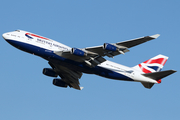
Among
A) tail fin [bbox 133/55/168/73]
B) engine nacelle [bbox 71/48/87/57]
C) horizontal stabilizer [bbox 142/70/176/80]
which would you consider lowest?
horizontal stabilizer [bbox 142/70/176/80]

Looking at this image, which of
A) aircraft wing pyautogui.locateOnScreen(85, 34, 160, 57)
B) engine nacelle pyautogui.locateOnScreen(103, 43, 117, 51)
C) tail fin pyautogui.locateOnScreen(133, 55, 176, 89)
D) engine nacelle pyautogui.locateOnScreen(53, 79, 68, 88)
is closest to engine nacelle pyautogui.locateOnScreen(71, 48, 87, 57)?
aircraft wing pyautogui.locateOnScreen(85, 34, 160, 57)

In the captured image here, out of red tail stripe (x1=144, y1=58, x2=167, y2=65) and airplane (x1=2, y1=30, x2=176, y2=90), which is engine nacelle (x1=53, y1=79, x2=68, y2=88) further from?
red tail stripe (x1=144, y1=58, x2=167, y2=65)

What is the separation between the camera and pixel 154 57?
52.0 m

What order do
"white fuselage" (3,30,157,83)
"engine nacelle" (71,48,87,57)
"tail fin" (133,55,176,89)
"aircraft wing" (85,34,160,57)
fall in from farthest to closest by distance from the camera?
"tail fin" (133,55,176,89) < "white fuselage" (3,30,157,83) < "engine nacelle" (71,48,87,57) < "aircraft wing" (85,34,160,57)

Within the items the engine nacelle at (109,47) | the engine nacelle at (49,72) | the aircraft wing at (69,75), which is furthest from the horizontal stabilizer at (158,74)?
the engine nacelle at (49,72)

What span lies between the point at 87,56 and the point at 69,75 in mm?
10539

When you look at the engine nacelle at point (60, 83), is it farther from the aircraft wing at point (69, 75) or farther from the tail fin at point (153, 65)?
the tail fin at point (153, 65)

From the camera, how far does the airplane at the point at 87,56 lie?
39.9m

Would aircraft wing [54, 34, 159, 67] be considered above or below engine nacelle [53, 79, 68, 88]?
above

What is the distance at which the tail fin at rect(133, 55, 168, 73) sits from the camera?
50219 millimetres

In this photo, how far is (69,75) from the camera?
51.3 meters

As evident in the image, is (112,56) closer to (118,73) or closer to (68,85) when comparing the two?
(118,73)

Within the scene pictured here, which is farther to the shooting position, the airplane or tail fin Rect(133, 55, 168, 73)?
tail fin Rect(133, 55, 168, 73)

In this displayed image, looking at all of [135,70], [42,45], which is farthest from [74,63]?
[135,70]
